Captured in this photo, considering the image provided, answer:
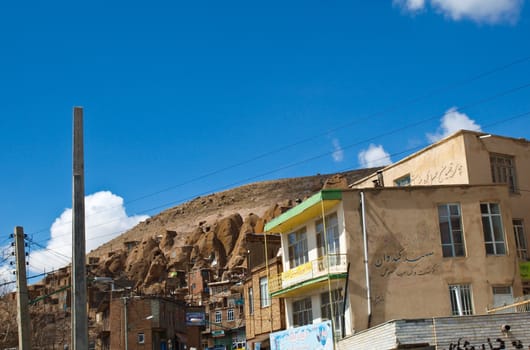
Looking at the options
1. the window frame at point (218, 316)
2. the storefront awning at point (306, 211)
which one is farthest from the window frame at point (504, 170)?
the window frame at point (218, 316)

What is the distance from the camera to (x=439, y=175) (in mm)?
34844

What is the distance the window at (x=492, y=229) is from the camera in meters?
31.5

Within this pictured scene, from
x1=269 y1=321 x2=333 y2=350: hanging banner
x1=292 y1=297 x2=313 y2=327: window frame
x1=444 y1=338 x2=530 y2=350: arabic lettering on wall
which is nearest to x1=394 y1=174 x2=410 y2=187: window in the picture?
x1=292 y1=297 x2=313 y2=327: window frame

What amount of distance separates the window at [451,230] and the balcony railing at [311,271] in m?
4.58

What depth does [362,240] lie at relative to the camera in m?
31.3

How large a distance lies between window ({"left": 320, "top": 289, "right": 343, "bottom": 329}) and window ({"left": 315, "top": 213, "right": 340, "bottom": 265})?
1515 millimetres

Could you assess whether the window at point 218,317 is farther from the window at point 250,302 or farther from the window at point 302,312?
the window at point 302,312

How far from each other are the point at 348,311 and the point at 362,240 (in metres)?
3.15

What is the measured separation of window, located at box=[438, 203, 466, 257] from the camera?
3136cm

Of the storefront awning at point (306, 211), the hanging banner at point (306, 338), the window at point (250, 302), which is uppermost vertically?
the storefront awning at point (306, 211)

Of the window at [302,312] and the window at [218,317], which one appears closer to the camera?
the window at [302,312]

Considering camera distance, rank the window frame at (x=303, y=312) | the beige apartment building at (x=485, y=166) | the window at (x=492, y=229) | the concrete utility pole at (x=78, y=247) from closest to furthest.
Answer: the concrete utility pole at (x=78, y=247) → the window at (x=492, y=229) → the beige apartment building at (x=485, y=166) → the window frame at (x=303, y=312)

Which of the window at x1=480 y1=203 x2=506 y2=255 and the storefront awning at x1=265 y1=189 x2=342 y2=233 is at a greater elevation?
the storefront awning at x1=265 y1=189 x2=342 y2=233

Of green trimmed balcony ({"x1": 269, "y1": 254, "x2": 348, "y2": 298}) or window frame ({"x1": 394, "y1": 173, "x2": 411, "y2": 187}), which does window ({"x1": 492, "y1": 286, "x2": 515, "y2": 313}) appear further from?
window frame ({"x1": 394, "y1": 173, "x2": 411, "y2": 187})
